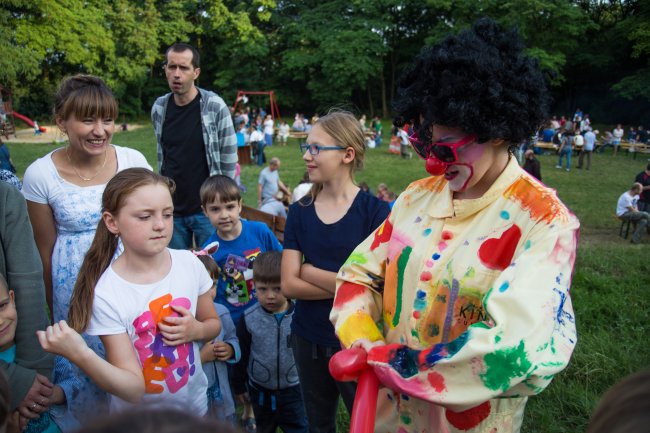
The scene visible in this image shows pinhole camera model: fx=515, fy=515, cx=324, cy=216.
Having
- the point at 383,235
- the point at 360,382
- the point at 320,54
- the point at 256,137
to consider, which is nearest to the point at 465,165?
the point at 383,235

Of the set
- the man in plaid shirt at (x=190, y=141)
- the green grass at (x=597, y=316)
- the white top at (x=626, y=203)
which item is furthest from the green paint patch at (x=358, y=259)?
the white top at (x=626, y=203)

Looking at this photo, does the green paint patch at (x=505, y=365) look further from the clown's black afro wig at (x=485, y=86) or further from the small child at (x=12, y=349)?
the small child at (x=12, y=349)

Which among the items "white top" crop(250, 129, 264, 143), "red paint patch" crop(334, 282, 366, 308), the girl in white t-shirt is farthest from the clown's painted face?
"white top" crop(250, 129, 264, 143)

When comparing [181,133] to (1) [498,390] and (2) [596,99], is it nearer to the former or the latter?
(1) [498,390]

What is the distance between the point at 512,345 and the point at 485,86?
80 cm

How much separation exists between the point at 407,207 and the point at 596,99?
130 feet

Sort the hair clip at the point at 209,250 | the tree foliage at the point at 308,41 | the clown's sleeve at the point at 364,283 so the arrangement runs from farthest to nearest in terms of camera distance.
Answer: the tree foliage at the point at 308,41 < the hair clip at the point at 209,250 < the clown's sleeve at the point at 364,283

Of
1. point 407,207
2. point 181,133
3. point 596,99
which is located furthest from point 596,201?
point 596,99

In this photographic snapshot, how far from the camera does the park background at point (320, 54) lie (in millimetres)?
19859

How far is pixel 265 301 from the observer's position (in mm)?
3125

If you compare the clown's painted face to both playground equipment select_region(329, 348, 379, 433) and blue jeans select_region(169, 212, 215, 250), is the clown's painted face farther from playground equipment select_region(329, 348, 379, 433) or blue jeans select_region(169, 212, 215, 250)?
blue jeans select_region(169, 212, 215, 250)

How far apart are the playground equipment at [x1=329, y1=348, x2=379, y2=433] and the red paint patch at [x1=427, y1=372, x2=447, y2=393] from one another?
0.19 meters

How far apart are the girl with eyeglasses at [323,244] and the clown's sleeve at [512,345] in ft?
3.58

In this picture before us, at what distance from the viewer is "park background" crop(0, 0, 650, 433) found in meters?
19.9
